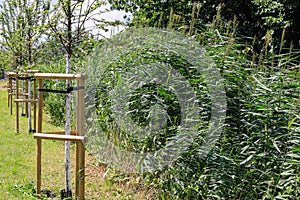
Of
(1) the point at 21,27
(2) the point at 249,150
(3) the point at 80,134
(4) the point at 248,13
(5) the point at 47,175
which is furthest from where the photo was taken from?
(4) the point at 248,13

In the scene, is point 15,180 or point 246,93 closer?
point 246,93

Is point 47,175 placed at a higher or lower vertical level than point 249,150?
lower

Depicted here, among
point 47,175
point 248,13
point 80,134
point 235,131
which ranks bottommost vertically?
point 47,175

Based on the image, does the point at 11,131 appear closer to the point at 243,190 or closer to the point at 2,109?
the point at 2,109

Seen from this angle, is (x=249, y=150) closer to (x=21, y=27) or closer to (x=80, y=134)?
(x=80, y=134)

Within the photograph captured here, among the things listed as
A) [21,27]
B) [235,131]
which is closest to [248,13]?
[21,27]

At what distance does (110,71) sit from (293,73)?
7.23 feet

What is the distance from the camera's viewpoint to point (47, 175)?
4.89m

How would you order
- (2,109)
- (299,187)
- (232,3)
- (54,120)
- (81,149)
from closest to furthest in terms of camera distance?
(299,187)
(81,149)
(54,120)
(2,109)
(232,3)

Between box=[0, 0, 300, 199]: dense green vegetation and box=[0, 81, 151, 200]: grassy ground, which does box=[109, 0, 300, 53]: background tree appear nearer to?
box=[0, 81, 151, 200]: grassy ground

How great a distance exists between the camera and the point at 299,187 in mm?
2770

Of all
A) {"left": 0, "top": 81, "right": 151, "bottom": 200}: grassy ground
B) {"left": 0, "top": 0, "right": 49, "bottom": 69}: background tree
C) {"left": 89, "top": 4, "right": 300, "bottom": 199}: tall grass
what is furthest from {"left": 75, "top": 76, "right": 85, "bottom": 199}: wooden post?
{"left": 0, "top": 0, "right": 49, "bottom": 69}: background tree

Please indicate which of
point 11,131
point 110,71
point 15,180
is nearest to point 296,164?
point 110,71

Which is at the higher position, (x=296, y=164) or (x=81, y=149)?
(x=296, y=164)
